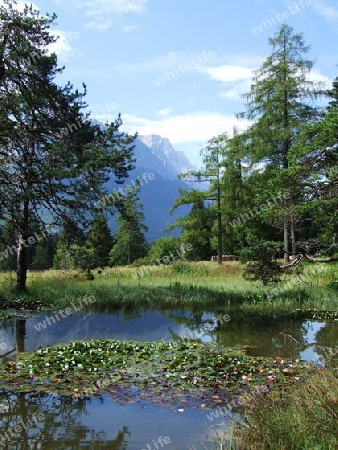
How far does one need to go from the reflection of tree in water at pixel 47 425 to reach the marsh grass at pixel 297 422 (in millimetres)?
1941

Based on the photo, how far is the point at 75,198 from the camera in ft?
61.8

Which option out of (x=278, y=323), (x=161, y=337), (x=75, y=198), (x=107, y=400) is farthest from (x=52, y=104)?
(x=107, y=400)

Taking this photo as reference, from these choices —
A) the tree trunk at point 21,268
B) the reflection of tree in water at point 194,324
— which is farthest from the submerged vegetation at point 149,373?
the tree trunk at point 21,268

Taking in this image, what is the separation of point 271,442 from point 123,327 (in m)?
11.7

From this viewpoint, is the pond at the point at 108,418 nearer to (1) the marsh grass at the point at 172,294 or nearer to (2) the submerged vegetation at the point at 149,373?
(2) the submerged vegetation at the point at 149,373

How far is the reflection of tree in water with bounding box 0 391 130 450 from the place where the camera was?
230 inches

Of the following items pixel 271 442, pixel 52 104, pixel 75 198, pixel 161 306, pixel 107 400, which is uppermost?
pixel 52 104

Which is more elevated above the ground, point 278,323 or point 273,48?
point 273,48

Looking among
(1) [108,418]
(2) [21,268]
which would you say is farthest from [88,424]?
(2) [21,268]

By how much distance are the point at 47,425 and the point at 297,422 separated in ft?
11.9

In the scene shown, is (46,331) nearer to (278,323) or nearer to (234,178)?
(278,323)

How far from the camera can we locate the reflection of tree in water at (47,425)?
5.85 meters

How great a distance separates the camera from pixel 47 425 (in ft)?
21.1

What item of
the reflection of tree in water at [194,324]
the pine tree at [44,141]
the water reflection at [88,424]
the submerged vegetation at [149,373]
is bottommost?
the reflection of tree in water at [194,324]
